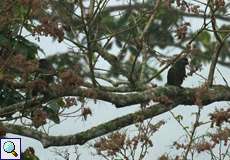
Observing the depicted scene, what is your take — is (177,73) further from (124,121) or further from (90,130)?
(90,130)

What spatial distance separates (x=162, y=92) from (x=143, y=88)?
0.19 meters

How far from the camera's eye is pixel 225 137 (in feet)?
17.4

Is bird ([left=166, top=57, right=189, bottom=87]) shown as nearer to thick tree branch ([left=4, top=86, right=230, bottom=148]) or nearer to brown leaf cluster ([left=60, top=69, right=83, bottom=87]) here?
thick tree branch ([left=4, top=86, right=230, bottom=148])

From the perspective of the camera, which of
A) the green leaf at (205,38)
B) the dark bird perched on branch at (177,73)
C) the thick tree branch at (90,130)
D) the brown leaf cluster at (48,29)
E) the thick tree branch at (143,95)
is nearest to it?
the brown leaf cluster at (48,29)

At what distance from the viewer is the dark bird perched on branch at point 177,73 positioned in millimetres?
5871

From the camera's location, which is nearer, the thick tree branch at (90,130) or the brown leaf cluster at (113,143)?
the thick tree branch at (90,130)

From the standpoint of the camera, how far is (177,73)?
19.7ft

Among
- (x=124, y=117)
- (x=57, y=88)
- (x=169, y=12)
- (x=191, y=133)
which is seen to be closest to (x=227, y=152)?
(x=191, y=133)

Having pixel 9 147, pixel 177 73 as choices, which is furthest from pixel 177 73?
pixel 9 147

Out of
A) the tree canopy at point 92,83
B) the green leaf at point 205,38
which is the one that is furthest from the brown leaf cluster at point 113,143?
the green leaf at point 205,38

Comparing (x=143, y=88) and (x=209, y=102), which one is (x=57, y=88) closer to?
(x=143, y=88)

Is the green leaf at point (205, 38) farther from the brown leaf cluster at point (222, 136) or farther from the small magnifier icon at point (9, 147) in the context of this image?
the small magnifier icon at point (9, 147)

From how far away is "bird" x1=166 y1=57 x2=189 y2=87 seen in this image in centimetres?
587

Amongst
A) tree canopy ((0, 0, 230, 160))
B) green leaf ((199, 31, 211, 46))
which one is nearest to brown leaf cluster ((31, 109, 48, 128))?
tree canopy ((0, 0, 230, 160))
